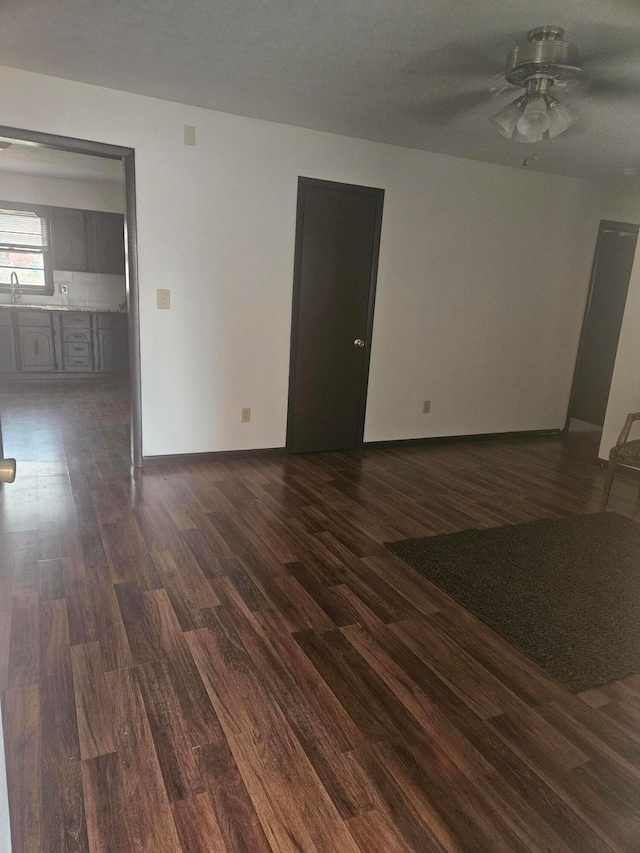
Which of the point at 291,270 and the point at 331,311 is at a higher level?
the point at 291,270

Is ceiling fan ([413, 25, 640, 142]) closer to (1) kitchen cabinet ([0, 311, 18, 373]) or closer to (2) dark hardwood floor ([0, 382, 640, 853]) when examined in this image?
(2) dark hardwood floor ([0, 382, 640, 853])

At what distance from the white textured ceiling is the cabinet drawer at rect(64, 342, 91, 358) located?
4061 millimetres

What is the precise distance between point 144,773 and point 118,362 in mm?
6245

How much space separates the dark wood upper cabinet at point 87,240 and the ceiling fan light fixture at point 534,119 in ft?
19.4

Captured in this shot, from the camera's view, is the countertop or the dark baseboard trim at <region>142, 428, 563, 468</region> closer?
the dark baseboard trim at <region>142, 428, 563, 468</region>

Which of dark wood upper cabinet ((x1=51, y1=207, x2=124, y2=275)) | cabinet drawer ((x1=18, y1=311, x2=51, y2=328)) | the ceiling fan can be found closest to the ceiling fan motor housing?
the ceiling fan

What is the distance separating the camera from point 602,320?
18.4 ft

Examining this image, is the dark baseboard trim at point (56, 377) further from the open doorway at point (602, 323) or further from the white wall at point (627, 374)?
the white wall at point (627, 374)

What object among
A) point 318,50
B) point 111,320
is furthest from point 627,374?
point 111,320

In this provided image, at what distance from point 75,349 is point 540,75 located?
5.99m

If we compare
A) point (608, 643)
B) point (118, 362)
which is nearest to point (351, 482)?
point (608, 643)

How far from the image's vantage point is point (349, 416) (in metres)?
4.62

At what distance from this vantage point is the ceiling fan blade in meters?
3.06

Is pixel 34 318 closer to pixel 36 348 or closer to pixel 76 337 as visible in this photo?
pixel 36 348
